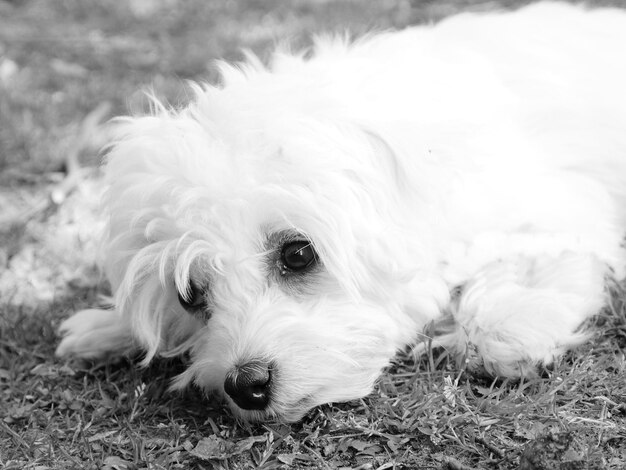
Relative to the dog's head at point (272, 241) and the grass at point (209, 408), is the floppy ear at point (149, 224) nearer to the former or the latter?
the dog's head at point (272, 241)

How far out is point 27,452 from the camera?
3.00 metres

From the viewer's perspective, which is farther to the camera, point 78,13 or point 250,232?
point 78,13

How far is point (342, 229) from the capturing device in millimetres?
2887

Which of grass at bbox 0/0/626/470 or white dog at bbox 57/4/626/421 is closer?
grass at bbox 0/0/626/470

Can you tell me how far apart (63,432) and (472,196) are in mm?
1775

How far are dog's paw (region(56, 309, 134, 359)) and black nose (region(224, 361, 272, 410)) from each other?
2.84ft

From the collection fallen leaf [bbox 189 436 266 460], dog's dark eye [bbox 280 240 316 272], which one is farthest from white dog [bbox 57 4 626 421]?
fallen leaf [bbox 189 436 266 460]

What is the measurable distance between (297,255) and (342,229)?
20cm

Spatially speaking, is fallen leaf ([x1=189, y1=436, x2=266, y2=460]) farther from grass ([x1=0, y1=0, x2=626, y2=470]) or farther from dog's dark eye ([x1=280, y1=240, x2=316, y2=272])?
dog's dark eye ([x1=280, y1=240, x2=316, y2=272])

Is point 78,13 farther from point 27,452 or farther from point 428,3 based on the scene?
point 27,452

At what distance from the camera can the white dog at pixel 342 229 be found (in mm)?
2877

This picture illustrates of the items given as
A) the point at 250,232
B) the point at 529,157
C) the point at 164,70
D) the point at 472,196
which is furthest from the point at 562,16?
the point at 164,70

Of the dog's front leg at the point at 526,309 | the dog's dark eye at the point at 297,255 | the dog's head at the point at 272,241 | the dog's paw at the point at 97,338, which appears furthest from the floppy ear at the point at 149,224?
the dog's front leg at the point at 526,309

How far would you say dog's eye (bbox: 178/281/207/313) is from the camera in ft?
10.2
